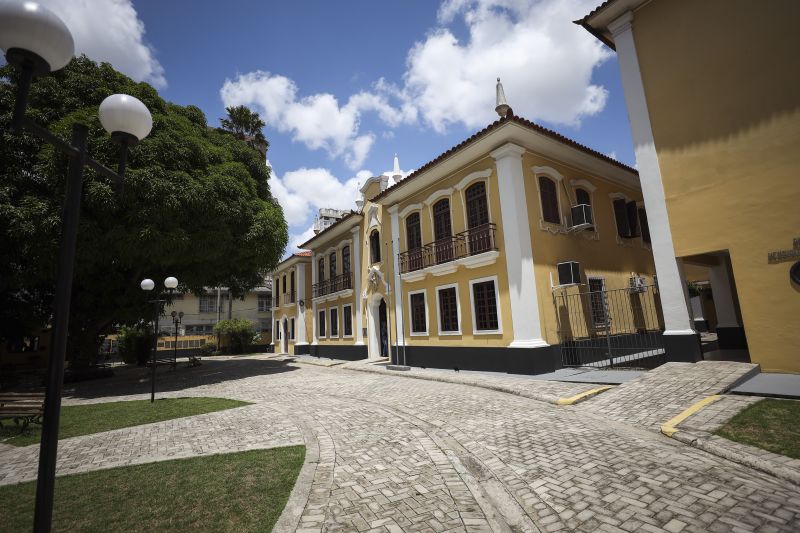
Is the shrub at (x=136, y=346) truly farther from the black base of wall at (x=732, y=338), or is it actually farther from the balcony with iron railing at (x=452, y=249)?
the black base of wall at (x=732, y=338)

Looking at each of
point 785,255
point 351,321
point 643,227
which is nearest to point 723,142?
point 785,255

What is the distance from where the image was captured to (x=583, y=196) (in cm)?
1438

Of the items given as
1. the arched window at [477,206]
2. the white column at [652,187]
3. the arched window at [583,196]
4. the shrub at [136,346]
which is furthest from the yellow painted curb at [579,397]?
the shrub at [136,346]

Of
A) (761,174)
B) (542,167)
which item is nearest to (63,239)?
(761,174)

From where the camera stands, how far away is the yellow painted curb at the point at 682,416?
5.39 m

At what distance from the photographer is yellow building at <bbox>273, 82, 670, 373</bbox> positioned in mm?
11711

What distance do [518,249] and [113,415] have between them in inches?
455

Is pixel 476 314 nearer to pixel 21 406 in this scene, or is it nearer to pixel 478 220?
pixel 478 220

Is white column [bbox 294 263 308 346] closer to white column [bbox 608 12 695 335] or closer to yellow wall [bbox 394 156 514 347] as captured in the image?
yellow wall [bbox 394 156 514 347]

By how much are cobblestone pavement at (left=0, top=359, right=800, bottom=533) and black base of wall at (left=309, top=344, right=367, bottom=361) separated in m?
12.3

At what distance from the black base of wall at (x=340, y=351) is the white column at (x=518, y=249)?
395 inches

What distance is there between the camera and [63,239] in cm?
271

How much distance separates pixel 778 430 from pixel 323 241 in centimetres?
2160

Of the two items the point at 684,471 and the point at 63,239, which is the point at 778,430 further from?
the point at 63,239
